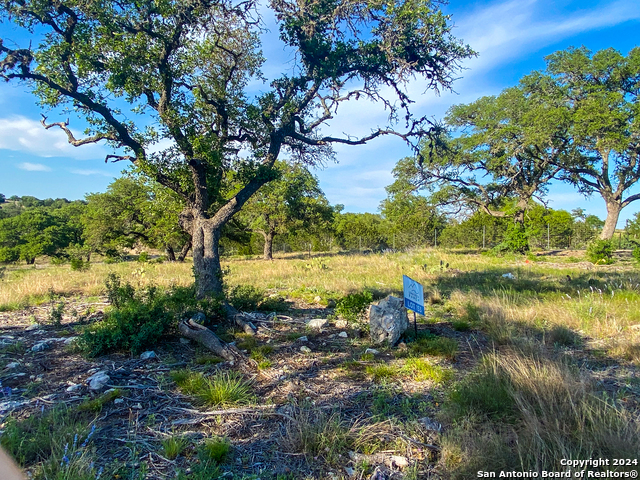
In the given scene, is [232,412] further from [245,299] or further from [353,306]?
[245,299]

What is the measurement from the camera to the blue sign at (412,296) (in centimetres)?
492

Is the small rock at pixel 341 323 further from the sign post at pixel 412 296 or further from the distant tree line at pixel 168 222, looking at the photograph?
the distant tree line at pixel 168 222

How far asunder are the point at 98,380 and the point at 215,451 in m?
1.90

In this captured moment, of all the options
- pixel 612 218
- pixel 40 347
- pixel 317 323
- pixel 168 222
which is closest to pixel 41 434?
pixel 40 347

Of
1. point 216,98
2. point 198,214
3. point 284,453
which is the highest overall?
point 216,98

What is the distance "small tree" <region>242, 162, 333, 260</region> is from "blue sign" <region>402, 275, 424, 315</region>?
17.7 meters

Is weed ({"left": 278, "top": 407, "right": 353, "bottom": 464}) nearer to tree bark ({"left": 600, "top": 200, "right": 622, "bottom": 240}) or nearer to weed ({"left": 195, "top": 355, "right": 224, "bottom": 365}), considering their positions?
weed ({"left": 195, "top": 355, "right": 224, "bottom": 365})

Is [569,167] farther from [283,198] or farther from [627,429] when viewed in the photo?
[627,429]

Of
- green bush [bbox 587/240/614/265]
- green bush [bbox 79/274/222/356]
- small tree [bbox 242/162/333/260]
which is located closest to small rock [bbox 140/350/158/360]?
green bush [bbox 79/274/222/356]

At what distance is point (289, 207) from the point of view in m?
24.4

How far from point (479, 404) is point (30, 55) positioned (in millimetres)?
8282

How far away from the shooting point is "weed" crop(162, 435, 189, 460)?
2475 mm

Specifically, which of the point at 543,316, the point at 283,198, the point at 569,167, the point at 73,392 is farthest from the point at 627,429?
the point at 569,167

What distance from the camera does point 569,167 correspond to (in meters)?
22.5
